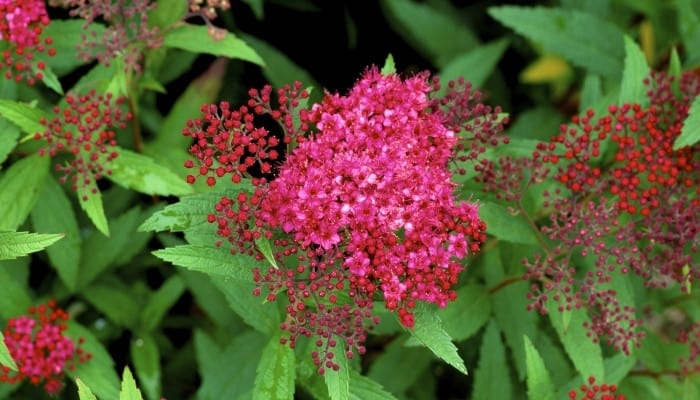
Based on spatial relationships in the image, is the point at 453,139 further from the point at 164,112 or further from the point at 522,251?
the point at 164,112

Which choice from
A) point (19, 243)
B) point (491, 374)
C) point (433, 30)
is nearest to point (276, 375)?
point (19, 243)

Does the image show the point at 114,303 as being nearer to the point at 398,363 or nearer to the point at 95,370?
the point at 95,370

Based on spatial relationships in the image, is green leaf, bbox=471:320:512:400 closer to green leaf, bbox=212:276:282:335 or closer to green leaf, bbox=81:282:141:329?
green leaf, bbox=212:276:282:335

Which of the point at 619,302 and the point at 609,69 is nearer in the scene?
the point at 619,302

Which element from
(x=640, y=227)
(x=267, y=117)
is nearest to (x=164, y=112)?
(x=267, y=117)

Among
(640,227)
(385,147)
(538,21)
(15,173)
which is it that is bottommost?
(15,173)

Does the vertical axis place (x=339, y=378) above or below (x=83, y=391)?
above

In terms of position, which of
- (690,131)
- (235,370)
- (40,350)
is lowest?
(40,350)
